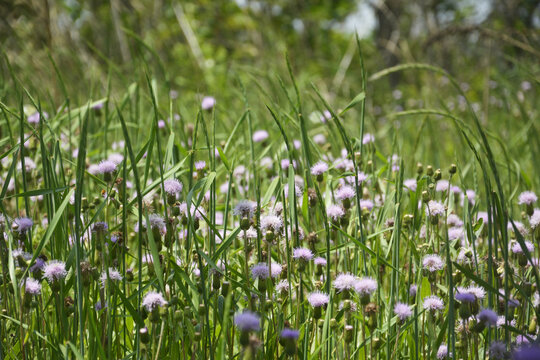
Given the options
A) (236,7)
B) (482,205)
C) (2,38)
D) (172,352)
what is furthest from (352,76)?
(172,352)

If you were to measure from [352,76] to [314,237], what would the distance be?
20.4 ft

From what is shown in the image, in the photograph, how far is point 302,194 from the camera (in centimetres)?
126

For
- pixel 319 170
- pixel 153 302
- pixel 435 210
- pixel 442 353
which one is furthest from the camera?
pixel 319 170

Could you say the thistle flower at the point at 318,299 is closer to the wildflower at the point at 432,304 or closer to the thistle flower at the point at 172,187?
the wildflower at the point at 432,304

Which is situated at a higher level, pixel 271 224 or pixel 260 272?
pixel 271 224

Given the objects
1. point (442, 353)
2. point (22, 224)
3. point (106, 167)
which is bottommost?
point (442, 353)

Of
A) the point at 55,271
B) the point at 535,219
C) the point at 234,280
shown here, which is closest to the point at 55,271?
the point at 55,271

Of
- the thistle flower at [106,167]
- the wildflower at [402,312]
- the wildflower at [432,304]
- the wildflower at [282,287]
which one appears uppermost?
the thistle flower at [106,167]

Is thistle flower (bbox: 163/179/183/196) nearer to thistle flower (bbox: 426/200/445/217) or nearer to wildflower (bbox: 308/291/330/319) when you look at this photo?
wildflower (bbox: 308/291/330/319)

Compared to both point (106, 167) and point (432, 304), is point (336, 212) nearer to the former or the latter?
point (432, 304)

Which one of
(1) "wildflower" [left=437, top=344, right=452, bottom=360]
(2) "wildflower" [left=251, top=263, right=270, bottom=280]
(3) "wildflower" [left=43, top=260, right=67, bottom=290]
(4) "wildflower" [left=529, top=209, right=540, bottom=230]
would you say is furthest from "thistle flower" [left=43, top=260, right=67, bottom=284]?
(4) "wildflower" [left=529, top=209, right=540, bottom=230]

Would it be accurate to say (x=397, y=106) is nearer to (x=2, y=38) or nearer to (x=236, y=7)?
(x=236, y=7)

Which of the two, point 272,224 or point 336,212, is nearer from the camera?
point 272,224

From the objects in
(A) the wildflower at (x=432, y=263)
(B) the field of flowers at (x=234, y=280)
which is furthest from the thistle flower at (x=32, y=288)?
(A) the wildflower at (x=432, y=263)
